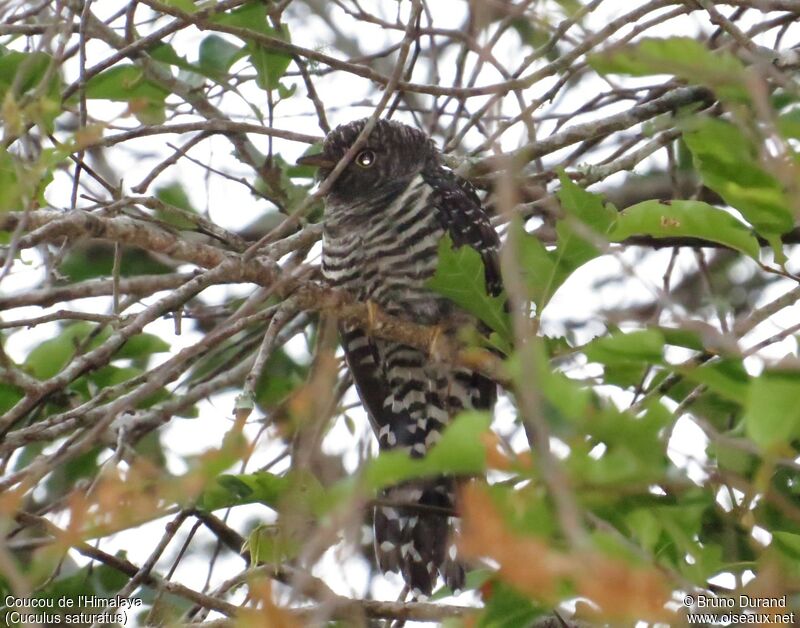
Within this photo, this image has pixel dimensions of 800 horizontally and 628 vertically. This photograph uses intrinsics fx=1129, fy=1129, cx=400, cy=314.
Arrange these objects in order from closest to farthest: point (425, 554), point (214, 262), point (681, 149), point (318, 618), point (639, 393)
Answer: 1. point (318, 618)
2. point (214, 262)
3. point (639, 393)
4. point (425, 554)
5. point (681, 149)

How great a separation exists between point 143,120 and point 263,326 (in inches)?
37.0

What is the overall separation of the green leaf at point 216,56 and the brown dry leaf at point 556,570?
2.72 meters

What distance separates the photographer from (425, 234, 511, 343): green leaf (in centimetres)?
278

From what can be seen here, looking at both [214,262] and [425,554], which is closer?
[214,262]

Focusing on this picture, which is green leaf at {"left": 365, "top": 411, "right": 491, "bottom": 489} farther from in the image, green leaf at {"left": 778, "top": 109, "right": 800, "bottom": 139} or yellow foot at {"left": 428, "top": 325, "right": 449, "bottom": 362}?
yellow foot at {"left": 428, "top": 325, "right": 449, "bottom": 362}

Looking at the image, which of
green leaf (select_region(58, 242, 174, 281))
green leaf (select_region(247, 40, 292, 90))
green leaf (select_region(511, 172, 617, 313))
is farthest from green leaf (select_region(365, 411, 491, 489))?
green leaf (select_region(58, 242, 174, 281))

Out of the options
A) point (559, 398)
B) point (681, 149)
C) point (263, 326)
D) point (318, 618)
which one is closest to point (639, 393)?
point (681, 149)

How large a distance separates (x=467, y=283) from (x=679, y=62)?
3.91ft

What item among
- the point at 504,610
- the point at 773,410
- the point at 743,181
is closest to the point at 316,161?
the point at 743,181

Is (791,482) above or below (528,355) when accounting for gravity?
above

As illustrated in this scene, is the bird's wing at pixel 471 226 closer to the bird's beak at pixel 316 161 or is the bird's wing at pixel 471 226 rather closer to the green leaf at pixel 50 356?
the bird's beak at pixel 316 161

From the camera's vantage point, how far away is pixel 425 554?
3.93 m

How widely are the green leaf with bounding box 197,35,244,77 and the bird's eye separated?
950mm

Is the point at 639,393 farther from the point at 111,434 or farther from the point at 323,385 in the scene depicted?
the point at 323,385
